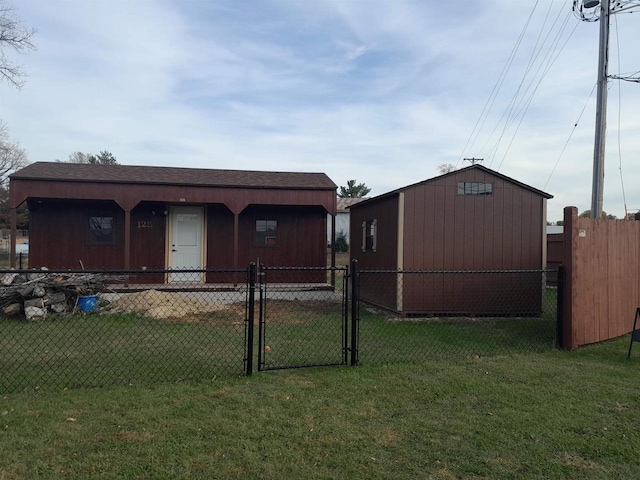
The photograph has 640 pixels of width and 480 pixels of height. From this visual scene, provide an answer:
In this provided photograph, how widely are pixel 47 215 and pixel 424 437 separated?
12.4 metres

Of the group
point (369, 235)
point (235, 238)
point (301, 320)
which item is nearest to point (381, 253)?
point (369, 235)

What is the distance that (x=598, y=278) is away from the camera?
266 inches

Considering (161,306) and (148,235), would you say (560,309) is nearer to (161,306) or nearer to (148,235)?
(161,306)

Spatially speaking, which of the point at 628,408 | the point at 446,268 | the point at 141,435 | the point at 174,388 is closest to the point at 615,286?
the point at 446,268

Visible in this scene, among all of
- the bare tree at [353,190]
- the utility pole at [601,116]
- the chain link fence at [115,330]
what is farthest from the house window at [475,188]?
the bare tree at [353,190]

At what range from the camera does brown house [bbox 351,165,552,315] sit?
30.0ft

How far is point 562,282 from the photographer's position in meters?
6.35

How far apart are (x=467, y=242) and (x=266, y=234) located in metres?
6.32

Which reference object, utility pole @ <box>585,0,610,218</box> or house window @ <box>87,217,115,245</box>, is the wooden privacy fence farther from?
house window @ <box>87,217,115,245</box>

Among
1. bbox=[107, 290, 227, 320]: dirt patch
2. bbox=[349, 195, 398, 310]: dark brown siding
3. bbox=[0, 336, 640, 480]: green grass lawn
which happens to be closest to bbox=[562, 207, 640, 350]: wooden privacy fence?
bbox=[0, 336, 640, 480]: green grass lawn

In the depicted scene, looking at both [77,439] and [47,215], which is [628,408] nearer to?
[77,439]

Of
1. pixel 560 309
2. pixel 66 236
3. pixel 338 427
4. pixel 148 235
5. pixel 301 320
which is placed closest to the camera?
pixel 338 427

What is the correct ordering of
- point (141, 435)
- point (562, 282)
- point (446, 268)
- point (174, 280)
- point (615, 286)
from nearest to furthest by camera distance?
point (141, 435) < point (562, 282) < point (615, 286) < point (446, 268) < point (174, 280)

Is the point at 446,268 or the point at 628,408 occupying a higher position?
the point at 446,268
